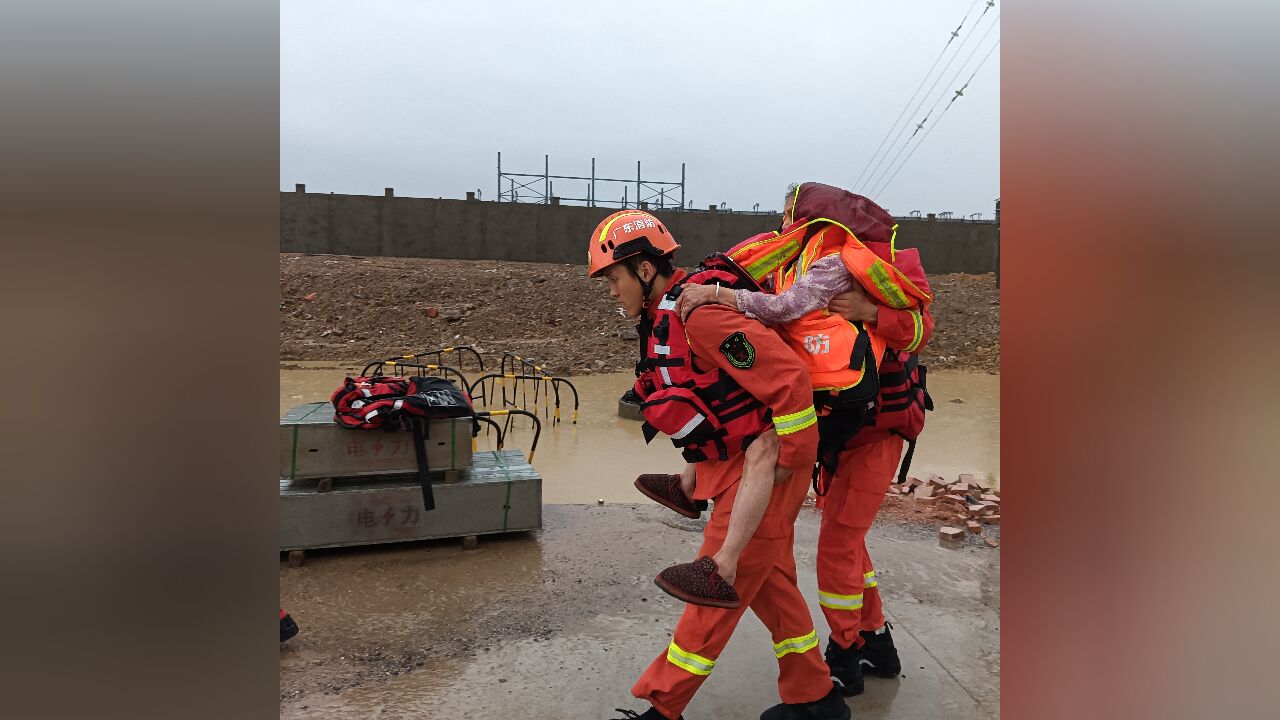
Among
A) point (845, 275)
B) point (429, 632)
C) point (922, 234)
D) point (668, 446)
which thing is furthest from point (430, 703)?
point (922, 234)

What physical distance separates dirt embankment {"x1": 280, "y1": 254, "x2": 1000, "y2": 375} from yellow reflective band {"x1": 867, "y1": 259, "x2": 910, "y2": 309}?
14.7 meters

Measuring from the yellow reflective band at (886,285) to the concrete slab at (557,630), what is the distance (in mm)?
1695

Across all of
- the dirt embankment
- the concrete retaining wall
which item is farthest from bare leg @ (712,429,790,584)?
the concrete retaining wall

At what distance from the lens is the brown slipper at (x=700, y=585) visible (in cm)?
238

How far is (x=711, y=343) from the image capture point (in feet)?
8.30

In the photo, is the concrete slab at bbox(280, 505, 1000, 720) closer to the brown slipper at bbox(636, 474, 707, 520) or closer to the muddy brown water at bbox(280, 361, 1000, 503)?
the brown slipper at bbox(636, 474, 707, 520)

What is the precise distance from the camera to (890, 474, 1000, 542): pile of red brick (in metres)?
5.70

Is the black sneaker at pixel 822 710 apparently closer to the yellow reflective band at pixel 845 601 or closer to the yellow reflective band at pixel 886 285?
the yellow reflective band at pixel 845 601

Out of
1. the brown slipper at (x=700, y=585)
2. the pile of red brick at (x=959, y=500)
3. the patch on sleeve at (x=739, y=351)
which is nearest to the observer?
the brown slipper at (x=700, y=585)

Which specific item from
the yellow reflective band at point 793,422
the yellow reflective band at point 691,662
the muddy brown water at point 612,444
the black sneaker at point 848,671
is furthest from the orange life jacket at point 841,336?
the muddy brown water at point 612,444

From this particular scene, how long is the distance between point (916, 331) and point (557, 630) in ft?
7.43

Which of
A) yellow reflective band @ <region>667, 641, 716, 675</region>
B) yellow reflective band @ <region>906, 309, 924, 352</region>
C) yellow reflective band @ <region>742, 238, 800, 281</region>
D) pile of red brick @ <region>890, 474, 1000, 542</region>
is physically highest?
yellow reflective band @ <region>742, 238, 800, 281</region>
